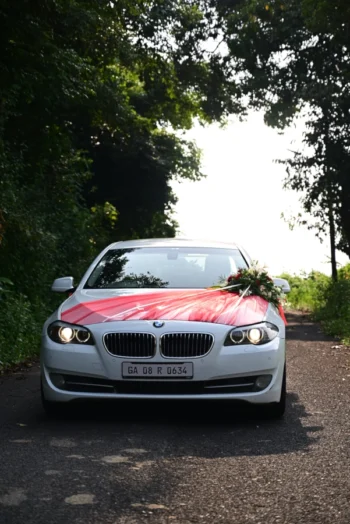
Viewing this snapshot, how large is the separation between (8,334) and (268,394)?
7.83m

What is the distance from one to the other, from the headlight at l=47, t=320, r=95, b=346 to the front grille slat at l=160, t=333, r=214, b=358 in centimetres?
62

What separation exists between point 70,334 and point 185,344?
982mm

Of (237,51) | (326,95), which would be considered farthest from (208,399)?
(237,51)

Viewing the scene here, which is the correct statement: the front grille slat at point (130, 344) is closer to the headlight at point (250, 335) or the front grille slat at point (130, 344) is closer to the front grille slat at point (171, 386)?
the front grille slat at point (171, 386)

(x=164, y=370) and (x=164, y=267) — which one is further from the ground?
Result: (x=164, y=267)

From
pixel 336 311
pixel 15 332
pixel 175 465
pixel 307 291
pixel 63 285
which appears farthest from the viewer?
pixel 307 291

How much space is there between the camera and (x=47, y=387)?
8.28 meters

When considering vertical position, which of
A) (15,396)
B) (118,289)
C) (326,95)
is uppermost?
(326,95)

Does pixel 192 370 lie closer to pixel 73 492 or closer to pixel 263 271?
pixel 263 271

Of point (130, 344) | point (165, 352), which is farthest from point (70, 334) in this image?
point (165, 352)

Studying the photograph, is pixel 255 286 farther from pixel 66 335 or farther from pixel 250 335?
pixel 66 335

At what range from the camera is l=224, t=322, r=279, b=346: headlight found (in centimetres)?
809

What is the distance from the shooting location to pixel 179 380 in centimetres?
801

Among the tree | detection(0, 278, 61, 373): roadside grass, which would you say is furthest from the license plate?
the tree
